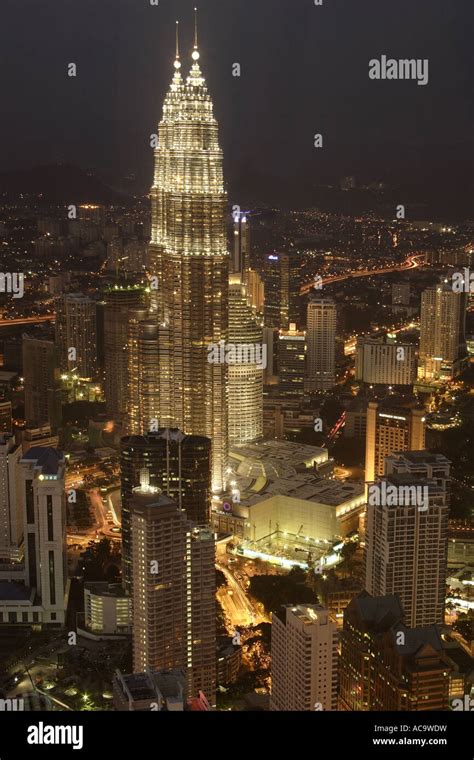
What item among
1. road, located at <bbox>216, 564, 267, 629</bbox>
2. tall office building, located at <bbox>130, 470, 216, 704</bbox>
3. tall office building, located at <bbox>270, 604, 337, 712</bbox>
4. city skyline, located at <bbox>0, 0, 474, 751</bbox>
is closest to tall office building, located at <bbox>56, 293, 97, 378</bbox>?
city skyline, located at <bbox>0, 0, 474, 751</bbox>

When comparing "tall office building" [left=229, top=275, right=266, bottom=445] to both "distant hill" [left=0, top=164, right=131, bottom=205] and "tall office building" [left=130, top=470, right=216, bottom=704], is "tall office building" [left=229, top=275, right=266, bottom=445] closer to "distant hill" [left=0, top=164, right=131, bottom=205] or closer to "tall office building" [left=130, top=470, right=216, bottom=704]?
"distant hill" [left=0, top=164, right=131, bottom=205]

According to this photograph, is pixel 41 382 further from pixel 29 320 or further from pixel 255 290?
pixel 255 290

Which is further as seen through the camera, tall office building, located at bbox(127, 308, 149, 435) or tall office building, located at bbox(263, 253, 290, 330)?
tall office building, located at bbox(263, 253, 290, 330)


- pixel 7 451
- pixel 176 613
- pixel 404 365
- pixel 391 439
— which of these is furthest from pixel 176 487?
pixel 404 365

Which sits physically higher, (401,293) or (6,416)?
(401,293)

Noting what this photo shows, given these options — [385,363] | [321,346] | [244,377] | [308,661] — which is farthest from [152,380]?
[308,661]

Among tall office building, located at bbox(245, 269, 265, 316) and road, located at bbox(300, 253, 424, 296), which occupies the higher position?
road, located at bbox(300, 253, 424, 296)
